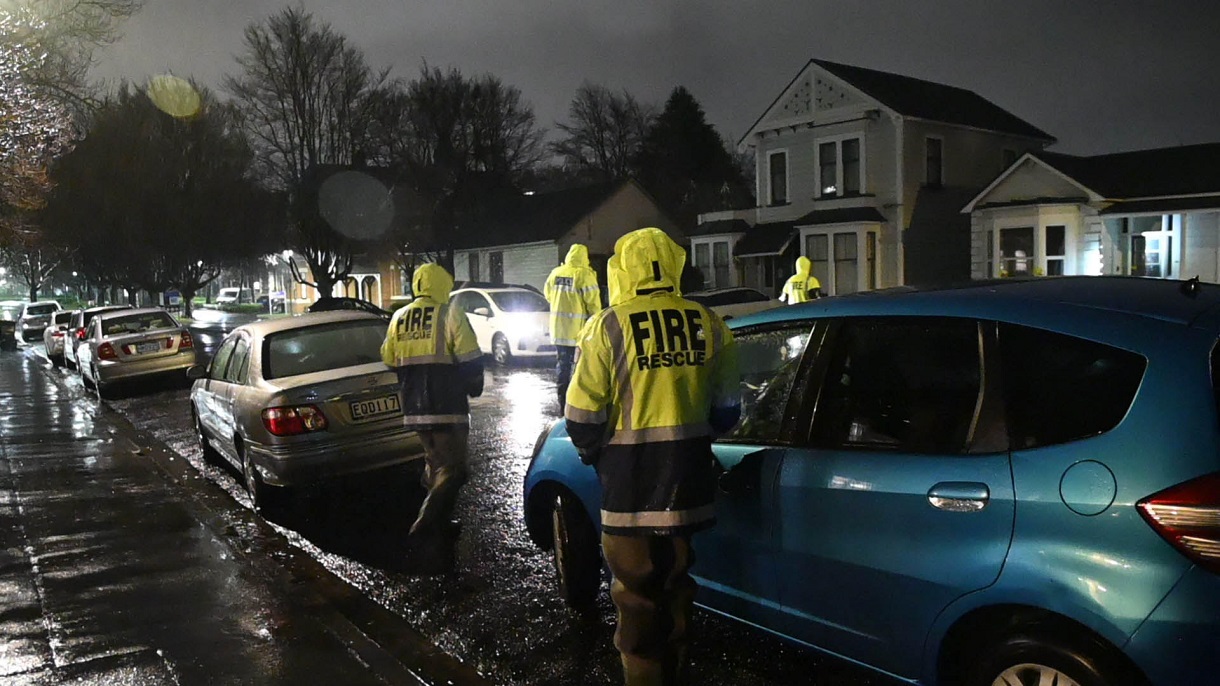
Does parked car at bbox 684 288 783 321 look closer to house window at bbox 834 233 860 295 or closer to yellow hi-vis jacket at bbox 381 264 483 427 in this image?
house window at bbox 834 233 860 295

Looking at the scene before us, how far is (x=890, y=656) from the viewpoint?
3.27m

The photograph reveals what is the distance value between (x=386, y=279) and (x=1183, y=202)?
37322 mm

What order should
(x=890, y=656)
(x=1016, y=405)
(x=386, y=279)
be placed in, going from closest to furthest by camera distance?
(x=1016, y=405), (x=890, y=656), (x=386, y=279)

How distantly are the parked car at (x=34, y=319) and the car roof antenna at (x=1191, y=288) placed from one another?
40.2 m

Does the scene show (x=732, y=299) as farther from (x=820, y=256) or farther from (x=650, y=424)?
(x=650, y=424)

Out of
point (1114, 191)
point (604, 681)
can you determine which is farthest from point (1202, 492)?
point (1114, 191)

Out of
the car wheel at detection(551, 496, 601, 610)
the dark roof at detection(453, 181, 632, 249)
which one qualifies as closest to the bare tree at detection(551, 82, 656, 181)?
the dark roof at detection(453, 181, 632, 249)

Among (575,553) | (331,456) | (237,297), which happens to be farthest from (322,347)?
(237,297)

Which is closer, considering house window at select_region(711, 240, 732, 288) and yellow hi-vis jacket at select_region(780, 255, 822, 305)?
yellow hi-vis jacket at select_region(780, 255, 822, 305)

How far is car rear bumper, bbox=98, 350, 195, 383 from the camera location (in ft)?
51.3

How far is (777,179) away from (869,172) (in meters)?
3.49

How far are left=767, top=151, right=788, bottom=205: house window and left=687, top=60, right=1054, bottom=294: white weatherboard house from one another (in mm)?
32

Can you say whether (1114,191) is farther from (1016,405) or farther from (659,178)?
(659,178)

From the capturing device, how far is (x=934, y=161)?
27.7 meters
